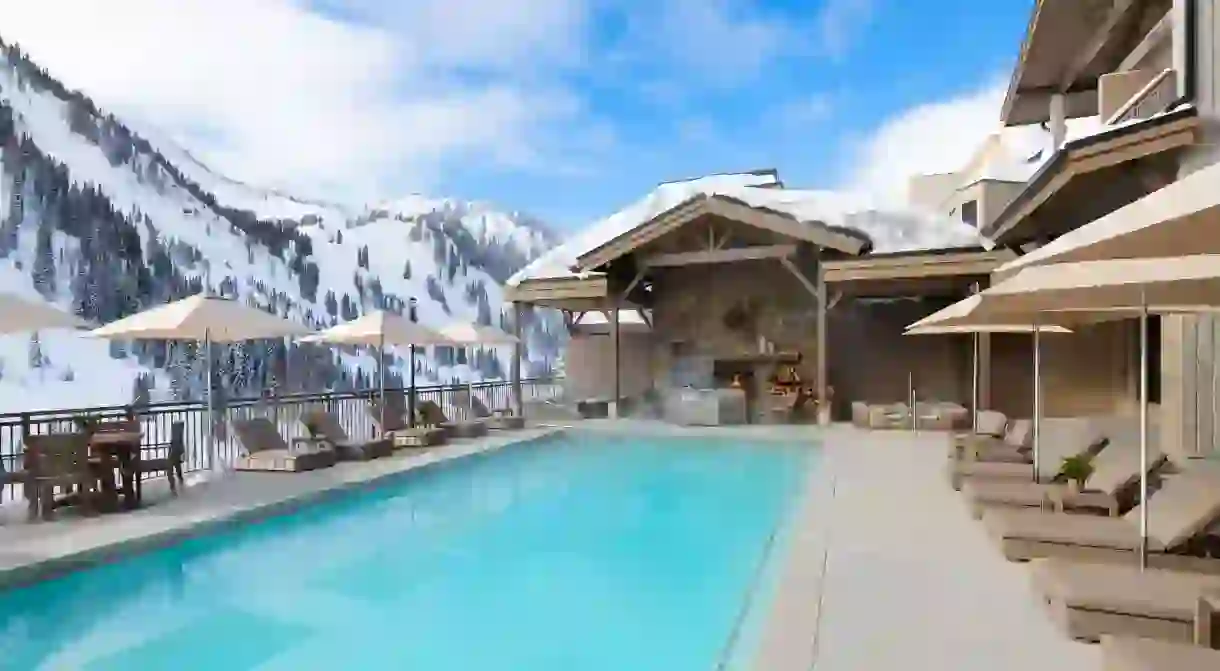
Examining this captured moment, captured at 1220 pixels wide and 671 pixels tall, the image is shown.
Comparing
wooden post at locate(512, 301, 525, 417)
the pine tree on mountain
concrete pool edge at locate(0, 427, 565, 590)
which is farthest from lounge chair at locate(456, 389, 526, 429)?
the pine tree on mountain

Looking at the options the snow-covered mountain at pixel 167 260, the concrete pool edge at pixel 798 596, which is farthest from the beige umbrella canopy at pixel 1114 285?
the snow-covered mountain at pixel 167 260

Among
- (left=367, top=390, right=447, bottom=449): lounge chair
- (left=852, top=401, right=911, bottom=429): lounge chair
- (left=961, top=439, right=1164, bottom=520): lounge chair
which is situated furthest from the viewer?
(left=852, top=401, right=911, bottom=429): lounge chair

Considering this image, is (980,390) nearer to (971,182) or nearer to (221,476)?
(971,182)

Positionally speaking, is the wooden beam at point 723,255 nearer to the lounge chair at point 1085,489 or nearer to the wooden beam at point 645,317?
the wooden beam at point 645,317

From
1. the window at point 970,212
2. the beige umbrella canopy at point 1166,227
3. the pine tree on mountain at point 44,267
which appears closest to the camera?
the beige umbrella canopy at point 1166,227

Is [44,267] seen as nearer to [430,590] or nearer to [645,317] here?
[645,317]

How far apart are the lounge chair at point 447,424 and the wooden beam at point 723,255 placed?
5325 millimetres

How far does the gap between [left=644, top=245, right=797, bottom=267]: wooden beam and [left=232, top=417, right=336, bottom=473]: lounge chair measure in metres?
8.66

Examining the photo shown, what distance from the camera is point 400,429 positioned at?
44.6ft

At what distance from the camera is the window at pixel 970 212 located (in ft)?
66.1

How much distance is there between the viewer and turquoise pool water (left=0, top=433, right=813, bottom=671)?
16.8 feet

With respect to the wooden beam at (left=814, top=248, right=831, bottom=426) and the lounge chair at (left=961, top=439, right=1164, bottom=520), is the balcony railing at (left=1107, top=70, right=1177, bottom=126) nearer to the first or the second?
the lounge chair at (left=961, top=439, right=1164, bottom=520)

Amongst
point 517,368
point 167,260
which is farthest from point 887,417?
point 167,260

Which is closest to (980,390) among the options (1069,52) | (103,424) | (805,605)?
(1069,52)
